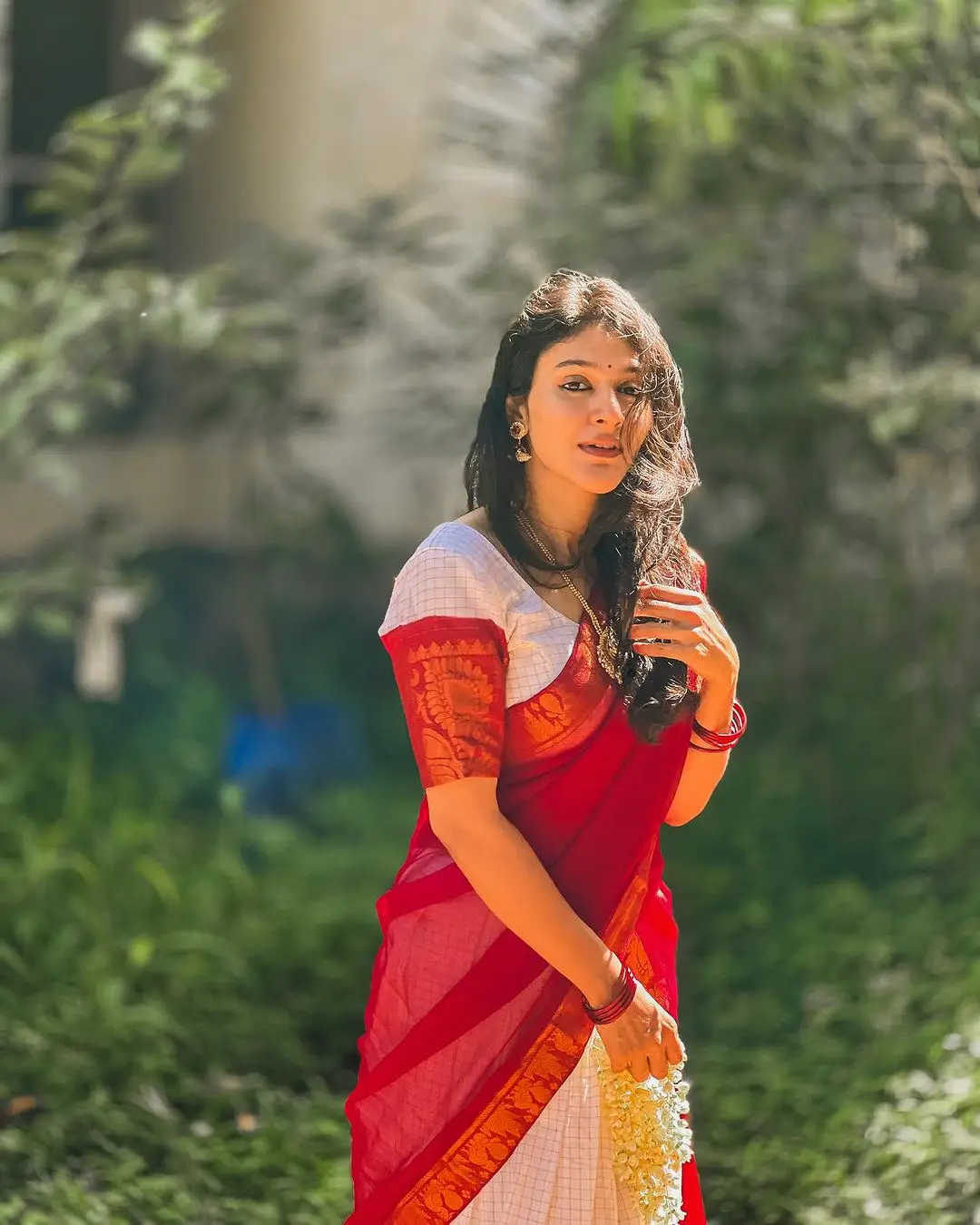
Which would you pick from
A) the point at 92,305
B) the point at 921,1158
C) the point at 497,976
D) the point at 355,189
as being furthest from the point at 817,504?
the point at 497,976

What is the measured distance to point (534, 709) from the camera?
2035 mm

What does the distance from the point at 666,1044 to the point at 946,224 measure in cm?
331

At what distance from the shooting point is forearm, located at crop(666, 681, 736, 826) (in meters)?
2.16

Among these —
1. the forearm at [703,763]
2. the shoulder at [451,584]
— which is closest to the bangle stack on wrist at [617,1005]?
the forearm at [703,763]

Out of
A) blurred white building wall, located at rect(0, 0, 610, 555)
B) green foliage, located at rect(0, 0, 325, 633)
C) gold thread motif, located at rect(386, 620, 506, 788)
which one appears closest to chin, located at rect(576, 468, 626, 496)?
gold thread motif, located at rect(386, 620, 506, 788)

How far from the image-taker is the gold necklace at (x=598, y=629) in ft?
6.84

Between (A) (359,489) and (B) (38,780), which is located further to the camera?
(A) (359,489)

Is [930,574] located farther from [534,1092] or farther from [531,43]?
[534,1092]

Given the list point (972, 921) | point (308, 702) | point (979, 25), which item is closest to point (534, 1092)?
point (972, 921)

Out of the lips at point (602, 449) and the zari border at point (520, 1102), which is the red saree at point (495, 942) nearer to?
the zari border at point (520, 1102)

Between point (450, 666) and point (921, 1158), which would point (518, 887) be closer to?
point (450, 666)

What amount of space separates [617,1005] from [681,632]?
44 centimetres

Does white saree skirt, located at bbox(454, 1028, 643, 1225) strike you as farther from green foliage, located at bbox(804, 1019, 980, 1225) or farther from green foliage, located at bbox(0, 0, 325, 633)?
green foliage, located at bbox(0, 0, 325, 633)

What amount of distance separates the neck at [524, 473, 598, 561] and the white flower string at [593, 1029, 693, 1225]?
603 millimetres
